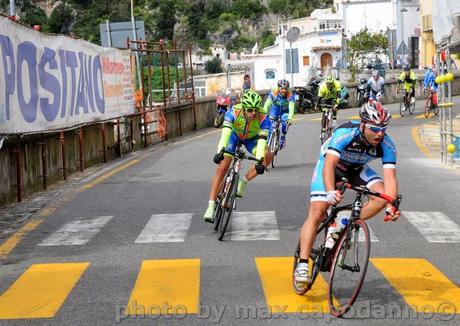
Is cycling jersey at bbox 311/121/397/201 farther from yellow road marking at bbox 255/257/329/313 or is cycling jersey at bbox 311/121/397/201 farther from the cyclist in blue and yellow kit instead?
the cyclist in blue and yellow kit

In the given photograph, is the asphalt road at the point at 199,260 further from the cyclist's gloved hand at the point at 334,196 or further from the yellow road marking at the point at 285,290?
the cyclist's gloved hand at the point at 334,196

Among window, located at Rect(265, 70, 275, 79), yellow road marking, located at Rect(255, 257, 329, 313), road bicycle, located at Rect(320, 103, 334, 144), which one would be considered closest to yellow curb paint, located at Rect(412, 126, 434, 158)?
road bicycle, located at Rect(320, 103, 334, 144)

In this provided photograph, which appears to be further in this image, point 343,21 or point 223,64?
point 223,64

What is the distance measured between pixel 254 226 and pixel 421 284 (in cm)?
363

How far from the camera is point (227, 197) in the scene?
10.9 metres

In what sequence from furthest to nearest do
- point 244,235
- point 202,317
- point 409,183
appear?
point 409,183 → point 244,235 → point 202,317

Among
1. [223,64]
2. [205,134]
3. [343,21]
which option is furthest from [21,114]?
[223,64]

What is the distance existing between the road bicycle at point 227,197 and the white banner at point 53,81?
344cm

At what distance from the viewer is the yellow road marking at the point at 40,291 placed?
7.36 metres

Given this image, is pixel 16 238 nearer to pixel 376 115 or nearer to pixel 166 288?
pixel 166 288

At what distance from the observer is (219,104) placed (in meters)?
32.4

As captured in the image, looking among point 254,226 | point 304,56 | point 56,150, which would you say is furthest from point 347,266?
point 304,56

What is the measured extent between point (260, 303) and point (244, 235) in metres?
3.47

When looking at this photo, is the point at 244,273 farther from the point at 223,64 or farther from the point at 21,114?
the point at 223,64
